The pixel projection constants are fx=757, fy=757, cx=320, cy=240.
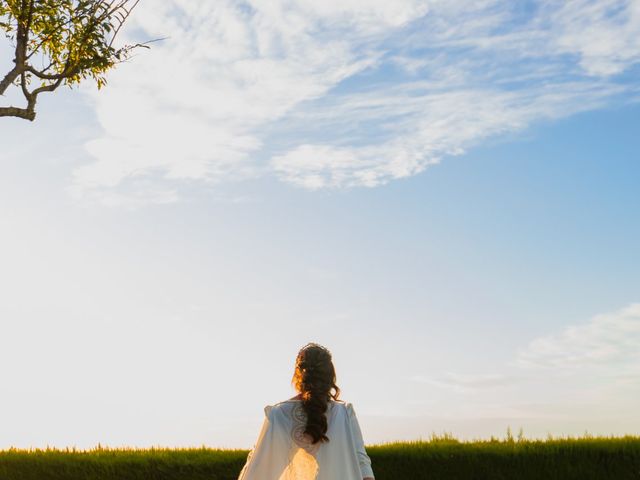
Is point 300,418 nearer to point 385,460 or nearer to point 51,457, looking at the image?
point 385,460

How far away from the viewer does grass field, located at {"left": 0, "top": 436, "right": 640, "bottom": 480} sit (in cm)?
1310

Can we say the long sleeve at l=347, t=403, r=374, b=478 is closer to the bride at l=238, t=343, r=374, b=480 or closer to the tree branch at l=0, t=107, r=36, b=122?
the bride at l=238, t=343, r=374, b=480

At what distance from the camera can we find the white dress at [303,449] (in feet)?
25.9

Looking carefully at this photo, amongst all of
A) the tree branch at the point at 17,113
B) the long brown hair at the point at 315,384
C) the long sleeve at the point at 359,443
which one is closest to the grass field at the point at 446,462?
the long sleeve at the point at 359,443

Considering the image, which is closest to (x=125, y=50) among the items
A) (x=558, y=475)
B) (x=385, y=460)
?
(x=385, y=460)

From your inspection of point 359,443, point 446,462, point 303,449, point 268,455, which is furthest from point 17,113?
point 359,443

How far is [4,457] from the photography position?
15.7 meters

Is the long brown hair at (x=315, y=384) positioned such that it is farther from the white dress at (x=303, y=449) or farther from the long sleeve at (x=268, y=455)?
the long sleeve at (x=268, y=455)

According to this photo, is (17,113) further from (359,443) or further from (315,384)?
(359,443)

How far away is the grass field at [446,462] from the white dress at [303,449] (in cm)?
580

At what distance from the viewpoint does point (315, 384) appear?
7570 millimetres

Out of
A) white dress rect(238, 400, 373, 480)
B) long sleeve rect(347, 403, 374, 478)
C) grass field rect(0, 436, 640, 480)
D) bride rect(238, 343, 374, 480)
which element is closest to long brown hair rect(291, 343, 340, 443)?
bride rect(238, 343, 374, 480)

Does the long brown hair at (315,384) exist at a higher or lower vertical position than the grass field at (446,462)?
higher

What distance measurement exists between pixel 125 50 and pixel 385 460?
33.5 ft
